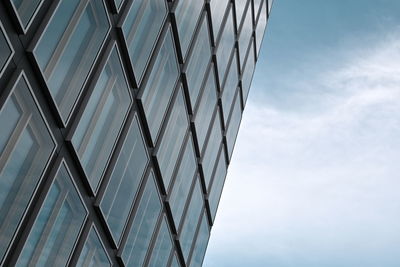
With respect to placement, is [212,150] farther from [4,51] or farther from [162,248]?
A: [4,51]

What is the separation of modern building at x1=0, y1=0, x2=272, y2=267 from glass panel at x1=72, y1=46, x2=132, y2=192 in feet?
0.14

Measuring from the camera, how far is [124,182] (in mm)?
15414

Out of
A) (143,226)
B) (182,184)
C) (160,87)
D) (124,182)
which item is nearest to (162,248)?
(143,226)

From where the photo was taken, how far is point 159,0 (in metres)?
16.8

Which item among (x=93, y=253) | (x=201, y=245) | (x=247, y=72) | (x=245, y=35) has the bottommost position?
(x=93, y=253)

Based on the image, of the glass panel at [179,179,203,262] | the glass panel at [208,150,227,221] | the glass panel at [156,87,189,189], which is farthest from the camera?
the glass panel at [208,150,227,221]

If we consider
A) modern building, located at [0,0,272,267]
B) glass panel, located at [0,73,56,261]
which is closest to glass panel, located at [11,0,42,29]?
modern building, located at [0,0,272,267]

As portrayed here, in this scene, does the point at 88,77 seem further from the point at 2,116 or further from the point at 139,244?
the point at 139,244

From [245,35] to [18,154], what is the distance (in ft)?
61.1

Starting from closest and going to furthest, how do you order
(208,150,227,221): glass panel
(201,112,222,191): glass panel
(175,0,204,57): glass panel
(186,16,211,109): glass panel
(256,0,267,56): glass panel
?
(175,0,204,57): glass panel, (186,16,211,109): glass panel, (201,112,222,191): glass panel, (208,150,227,221): glass panel, (256,0,267,56): glass panel

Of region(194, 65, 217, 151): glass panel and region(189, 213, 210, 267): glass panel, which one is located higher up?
region(194, 65, 217, 151): glass panel

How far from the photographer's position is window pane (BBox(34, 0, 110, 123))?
11.1 meters

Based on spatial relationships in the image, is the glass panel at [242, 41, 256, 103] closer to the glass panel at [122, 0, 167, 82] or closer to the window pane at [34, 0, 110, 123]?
the glass panel at [122, 0, 167, 82]

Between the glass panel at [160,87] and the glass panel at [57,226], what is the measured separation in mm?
4302
